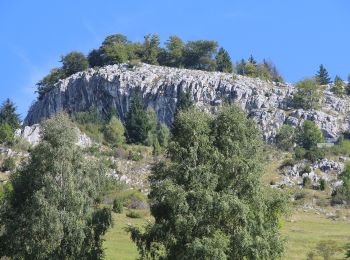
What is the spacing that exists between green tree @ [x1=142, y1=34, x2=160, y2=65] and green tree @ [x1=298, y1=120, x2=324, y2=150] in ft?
174

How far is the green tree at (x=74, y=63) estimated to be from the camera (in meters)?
160

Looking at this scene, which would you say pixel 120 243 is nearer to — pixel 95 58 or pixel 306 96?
pixel 306 96

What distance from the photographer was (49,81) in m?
165

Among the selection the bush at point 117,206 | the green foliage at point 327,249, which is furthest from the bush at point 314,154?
the green foliage at point 327,249

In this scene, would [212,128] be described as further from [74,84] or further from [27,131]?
[74,84]

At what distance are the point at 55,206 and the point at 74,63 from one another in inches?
5044

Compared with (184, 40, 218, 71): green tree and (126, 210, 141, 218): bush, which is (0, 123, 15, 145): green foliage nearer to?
(126, 210, 141, 218): bush

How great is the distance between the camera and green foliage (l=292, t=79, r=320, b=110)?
442ft

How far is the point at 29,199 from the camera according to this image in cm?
3806

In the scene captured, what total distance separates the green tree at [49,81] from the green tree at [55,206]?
124 m

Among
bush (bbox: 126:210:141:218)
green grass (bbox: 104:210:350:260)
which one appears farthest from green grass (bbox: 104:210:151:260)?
bush (bbox: 126:210:141:218)

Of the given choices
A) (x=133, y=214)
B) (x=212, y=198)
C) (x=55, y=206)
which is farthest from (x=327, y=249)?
(x=133, y=214)

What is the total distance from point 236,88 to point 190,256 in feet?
349

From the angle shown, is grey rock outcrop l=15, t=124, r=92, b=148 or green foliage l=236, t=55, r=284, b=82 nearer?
grey rock outcrop l=15, t=124, r=92, b=148
